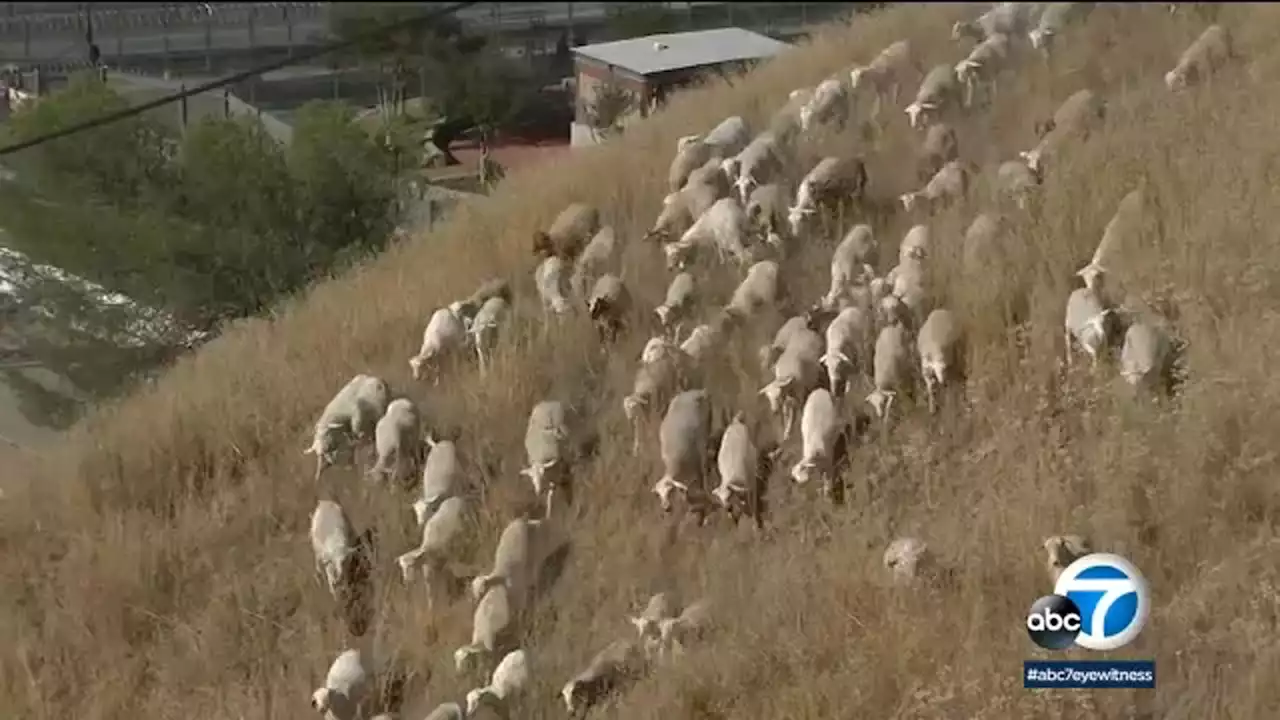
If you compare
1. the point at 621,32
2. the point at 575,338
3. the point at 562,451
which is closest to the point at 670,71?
the point at 621,32

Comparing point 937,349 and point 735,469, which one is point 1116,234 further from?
point 735,469

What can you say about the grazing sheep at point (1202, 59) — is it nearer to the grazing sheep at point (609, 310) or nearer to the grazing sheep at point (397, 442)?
the grazing sheep at point (609, 310)

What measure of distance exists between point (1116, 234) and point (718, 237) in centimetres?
148

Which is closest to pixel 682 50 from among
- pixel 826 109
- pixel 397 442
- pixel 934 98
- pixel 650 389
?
pixel 826 109

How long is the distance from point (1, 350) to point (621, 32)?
4.23 m

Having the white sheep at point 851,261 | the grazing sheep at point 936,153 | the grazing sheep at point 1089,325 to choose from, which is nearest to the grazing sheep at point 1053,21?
the grazing sheep at point 936,153

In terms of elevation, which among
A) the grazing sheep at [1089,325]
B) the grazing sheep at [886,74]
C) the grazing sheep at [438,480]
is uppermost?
the grazing sheep at [886,74]

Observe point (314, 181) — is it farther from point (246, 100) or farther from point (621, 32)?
point (621, 32)

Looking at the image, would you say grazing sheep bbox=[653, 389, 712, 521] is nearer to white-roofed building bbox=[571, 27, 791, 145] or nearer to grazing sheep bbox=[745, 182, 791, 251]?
grazing sheep bbox=[745, 182, 791, 251]

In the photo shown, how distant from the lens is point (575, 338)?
5.38 meters

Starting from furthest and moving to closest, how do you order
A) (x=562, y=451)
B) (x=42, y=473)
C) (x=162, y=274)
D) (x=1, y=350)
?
(x=162, y=274), (x=1, y=350), (x=42, y=473), (x=562, y=451)

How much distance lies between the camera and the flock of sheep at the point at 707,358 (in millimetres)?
3990

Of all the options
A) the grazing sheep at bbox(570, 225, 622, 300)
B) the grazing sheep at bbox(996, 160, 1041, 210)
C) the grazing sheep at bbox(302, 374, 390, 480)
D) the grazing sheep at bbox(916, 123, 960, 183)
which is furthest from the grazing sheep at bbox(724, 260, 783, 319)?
Result: the grazing sheep at bbox(302, 374, 390, 480)

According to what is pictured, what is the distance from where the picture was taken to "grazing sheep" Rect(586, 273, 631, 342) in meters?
5.41
